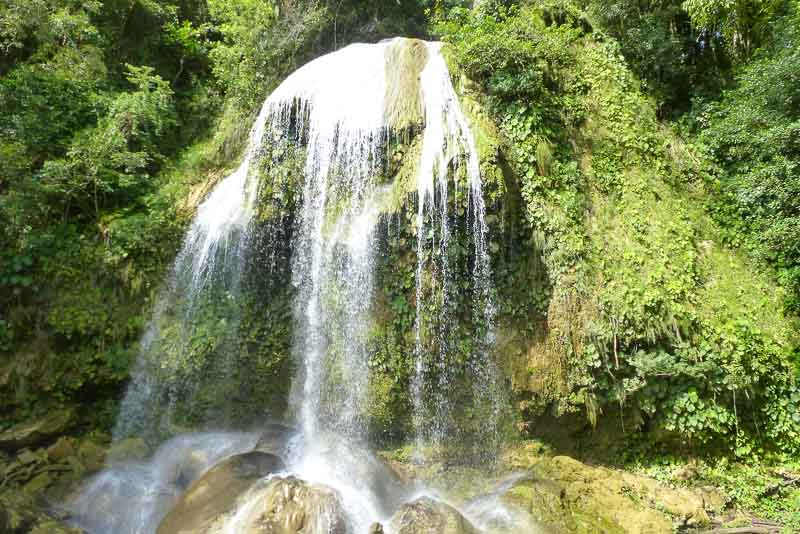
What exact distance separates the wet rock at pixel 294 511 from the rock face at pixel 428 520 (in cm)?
58

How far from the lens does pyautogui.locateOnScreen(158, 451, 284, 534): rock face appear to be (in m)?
5.06

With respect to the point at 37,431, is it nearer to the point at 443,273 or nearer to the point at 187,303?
the point at 187,303

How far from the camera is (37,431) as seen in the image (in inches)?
274

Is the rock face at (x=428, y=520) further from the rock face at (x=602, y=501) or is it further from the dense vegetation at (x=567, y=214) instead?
the dense vegetation at (x=567, y=214)

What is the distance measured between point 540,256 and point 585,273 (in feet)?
2.21

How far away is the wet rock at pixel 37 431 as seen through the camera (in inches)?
266

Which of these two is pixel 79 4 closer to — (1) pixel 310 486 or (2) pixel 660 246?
(1) pixel 310 486

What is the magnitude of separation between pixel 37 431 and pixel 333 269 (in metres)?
4.91

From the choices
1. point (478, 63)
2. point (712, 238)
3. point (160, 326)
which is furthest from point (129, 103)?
point (712, 238)

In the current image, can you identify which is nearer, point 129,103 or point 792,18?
point 792,18

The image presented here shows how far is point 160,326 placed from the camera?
7.80 metres

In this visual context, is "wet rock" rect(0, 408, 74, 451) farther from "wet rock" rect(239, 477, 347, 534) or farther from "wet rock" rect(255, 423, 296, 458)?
"wet rock" rect(239, 477, 347, 534)

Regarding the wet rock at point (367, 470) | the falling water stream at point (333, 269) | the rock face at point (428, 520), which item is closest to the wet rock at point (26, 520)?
the falling water stream at point (333, 269)

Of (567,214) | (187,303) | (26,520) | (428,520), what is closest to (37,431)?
(26,520)
